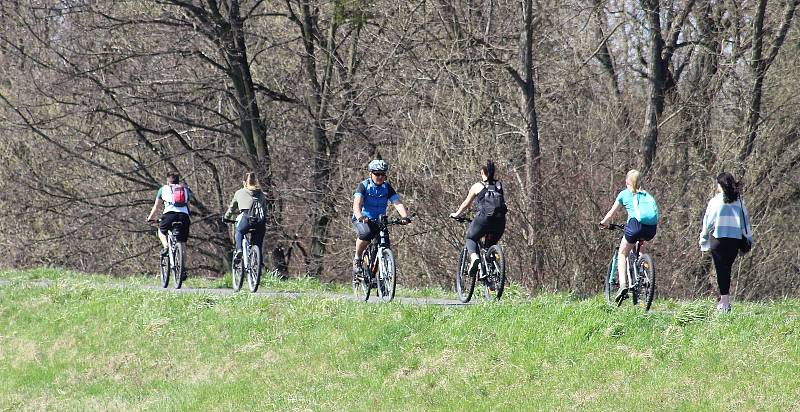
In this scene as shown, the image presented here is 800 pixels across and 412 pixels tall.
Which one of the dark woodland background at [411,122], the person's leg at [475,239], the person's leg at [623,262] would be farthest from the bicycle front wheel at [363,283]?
the dark woodland background at [411,122]

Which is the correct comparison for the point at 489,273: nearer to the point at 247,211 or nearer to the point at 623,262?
the point at 623,262

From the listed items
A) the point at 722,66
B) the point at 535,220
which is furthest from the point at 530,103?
the point at 722,66

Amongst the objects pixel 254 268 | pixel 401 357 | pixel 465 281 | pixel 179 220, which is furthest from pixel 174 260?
pixel 401 357

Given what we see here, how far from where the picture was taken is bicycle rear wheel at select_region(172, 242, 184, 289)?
18844mm

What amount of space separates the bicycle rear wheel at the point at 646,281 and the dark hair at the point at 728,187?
3.64 ft

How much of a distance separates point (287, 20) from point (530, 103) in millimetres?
9183

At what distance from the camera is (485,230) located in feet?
48.4

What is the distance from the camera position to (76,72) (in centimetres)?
2578

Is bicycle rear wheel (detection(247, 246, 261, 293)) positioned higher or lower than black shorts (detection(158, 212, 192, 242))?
lower

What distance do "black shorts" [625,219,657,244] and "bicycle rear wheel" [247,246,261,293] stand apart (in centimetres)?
586

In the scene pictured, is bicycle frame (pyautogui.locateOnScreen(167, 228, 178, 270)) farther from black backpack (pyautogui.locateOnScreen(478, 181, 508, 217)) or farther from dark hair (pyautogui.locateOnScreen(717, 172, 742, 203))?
dark hair (pyautogui.locateOnScreen(717, 172, 742, 203))

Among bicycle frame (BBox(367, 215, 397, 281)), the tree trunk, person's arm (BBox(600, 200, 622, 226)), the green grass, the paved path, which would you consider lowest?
the green grass

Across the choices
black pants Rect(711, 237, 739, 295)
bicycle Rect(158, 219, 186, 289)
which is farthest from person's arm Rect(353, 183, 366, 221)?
bicycle Rect(158, 219, 186, 289)

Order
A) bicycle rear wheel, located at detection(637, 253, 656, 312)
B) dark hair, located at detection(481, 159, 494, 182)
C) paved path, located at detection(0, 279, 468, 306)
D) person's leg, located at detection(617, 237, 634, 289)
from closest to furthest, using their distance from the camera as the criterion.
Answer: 1. bicycle rear wheel, located at detection(637, 253, 656, 312)
2. person's leg, located at detection(617, 237, 634, 289)
3. dark hair, located at detection(481, 159, 494, 182)
4. paved path, located at detection(0, 279, 468, 306)
